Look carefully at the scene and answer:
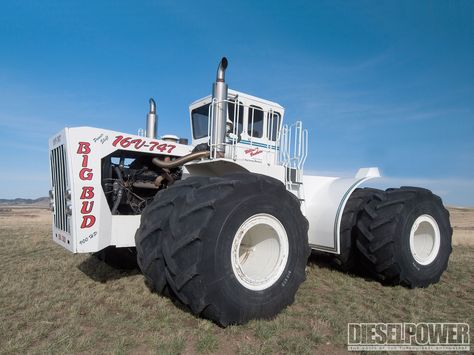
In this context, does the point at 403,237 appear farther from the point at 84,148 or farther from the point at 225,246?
the point at 84,148

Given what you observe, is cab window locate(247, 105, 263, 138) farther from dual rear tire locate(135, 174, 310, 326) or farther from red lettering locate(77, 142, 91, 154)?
red lettering locate(77, 142, 91, 154)

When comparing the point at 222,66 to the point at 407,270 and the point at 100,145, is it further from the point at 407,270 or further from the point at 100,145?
the point at 407,270

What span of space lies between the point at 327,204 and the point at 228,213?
3007 millimetres

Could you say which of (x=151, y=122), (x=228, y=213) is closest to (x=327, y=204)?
(x=228, y=213)

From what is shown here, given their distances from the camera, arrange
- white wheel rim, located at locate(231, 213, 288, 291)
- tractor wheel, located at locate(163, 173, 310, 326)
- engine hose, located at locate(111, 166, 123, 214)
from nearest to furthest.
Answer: tractor wheel, located at locate(163, 173, 310, 326) → white wheel rim, located at locate(231, 213, 288, 291) → engine hose, located at locate(111, 166, 123, 214)

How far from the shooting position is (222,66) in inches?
208

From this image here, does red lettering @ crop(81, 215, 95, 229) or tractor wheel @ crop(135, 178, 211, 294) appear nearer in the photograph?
tractor wheel @ crop(135, 178, 211, 294)

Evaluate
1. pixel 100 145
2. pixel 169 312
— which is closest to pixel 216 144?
pixel 100 145

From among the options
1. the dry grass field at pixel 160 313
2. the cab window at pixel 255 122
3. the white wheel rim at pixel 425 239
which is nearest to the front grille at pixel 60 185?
the dry grass field at pixel 160 313

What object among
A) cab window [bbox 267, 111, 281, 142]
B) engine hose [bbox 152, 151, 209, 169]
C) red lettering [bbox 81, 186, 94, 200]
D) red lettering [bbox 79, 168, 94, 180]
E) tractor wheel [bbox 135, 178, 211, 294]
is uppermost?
cab window [bbox 267, 111, 281, 142]

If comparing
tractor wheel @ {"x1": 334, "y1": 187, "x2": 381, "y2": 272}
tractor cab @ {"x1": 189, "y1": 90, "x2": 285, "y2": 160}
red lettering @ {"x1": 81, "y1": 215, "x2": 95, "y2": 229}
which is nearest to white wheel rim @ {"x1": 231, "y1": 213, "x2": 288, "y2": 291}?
tractor cab @ {"x1": 189, "y1": 90, "x2": 285, "y2": 160}

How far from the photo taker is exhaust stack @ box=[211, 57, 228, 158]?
5211 mm

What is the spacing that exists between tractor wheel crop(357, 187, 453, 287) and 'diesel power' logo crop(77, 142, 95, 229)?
403 centimetres

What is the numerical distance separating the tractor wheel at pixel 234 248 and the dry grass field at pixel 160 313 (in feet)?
0.82
